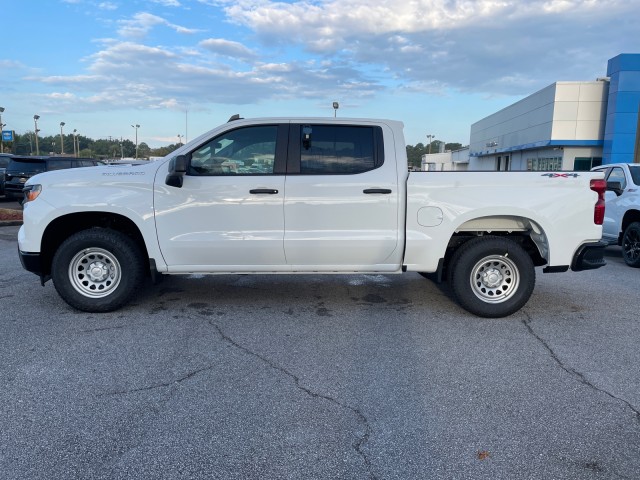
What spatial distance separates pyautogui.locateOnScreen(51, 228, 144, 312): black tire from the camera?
5.31m

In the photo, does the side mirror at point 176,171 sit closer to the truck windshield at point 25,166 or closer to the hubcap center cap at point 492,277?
the hubcap center cap at point 492,277

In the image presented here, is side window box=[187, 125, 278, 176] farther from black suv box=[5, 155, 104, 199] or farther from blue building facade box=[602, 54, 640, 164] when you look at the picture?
blue building facade box=[602, 54, 640, 164]

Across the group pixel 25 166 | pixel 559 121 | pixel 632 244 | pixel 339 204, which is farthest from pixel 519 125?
pixel 339 204

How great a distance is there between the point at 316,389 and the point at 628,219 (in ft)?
26.0

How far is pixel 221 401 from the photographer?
353 cm

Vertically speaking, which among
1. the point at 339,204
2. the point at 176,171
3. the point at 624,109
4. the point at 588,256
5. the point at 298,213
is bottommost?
the point at 588,256

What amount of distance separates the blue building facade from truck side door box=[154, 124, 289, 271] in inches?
868

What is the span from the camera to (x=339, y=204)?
207 inches

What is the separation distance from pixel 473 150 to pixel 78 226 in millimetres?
40453

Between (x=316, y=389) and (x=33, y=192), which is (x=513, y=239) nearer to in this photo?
(x=316, y=389)

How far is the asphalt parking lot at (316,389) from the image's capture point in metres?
2.85

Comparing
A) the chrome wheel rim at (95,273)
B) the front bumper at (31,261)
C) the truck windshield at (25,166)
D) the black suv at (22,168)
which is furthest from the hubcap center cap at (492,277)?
the truck windshield at (25,166)

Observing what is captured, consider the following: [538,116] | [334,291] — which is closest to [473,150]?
[538,116]

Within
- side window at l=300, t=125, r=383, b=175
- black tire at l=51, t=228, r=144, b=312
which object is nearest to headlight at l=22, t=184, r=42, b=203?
black tire at l=51, t=228, r=144, b=312
